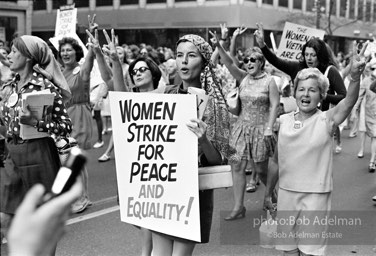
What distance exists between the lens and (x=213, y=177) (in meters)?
3.06

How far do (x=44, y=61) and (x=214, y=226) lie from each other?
249 centimetres

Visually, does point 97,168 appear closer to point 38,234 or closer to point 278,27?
point 38,234

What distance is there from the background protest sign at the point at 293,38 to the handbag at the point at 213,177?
5.03m

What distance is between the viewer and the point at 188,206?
116 inches

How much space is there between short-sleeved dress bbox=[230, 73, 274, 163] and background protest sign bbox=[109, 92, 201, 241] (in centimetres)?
271

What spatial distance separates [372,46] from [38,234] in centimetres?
520

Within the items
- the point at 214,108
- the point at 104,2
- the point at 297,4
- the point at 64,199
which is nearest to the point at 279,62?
the point at 214,108

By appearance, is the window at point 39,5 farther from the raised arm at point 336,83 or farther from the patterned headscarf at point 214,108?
the patterned headscarf at point 214,108

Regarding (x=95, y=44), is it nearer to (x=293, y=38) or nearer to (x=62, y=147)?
(x=62, y=147)

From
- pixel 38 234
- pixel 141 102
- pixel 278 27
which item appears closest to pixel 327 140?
pixel 141 102

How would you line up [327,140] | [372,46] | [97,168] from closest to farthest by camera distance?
[327,140]
[372,46]
[97,168]

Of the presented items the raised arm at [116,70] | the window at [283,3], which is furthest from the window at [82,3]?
the raised arm at [116,70]

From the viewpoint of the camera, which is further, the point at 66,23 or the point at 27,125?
the point at 66,23

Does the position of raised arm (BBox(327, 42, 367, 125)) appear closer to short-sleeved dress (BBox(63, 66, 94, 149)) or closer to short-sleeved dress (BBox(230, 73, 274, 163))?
short-sleeved dress (BBox(230, 73, 274, 163))
